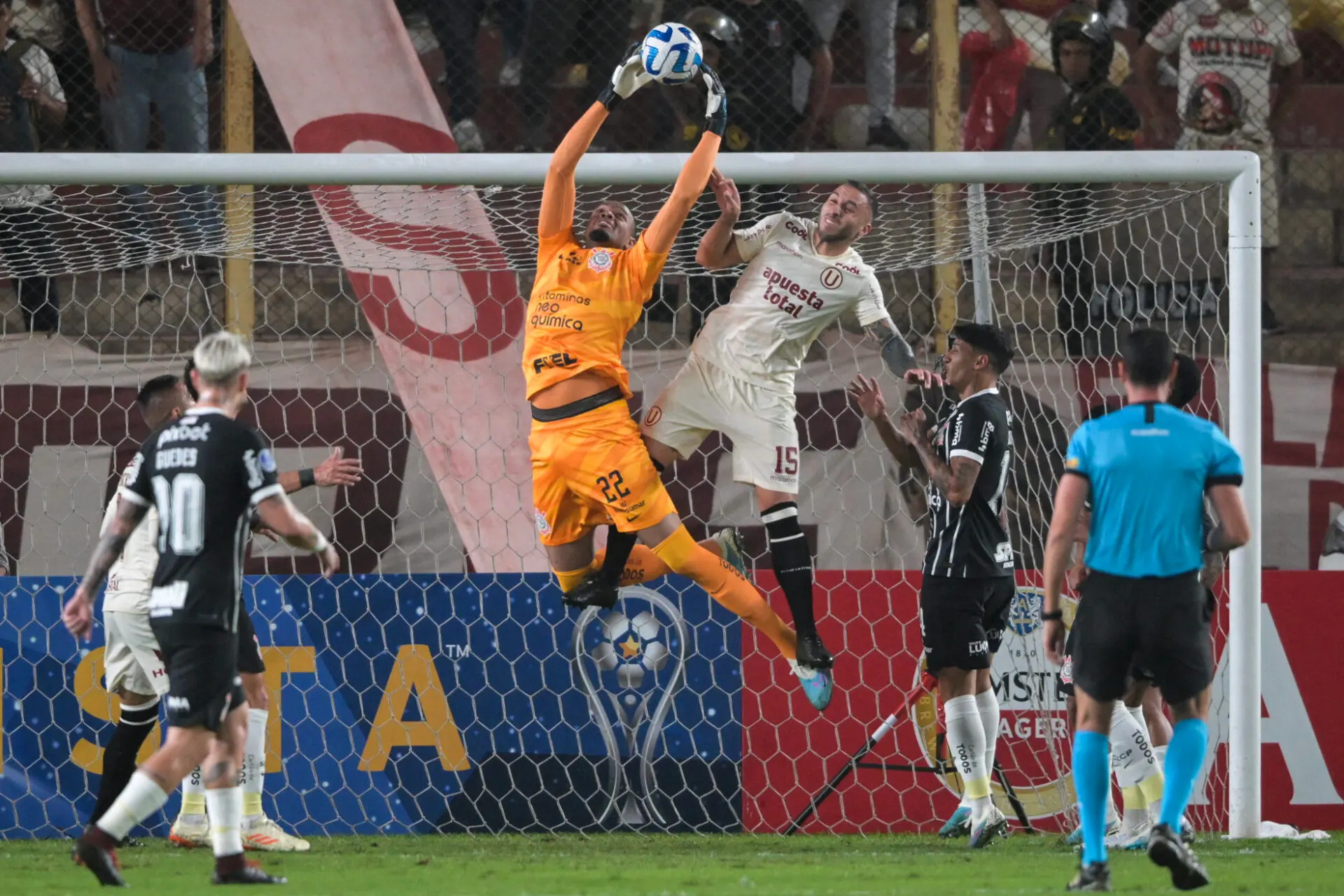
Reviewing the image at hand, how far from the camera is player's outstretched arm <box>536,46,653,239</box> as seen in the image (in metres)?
6.57

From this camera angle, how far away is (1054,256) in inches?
378

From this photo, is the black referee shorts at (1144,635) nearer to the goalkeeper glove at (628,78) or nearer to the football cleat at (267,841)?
the goalkeeper glove at (628,78)

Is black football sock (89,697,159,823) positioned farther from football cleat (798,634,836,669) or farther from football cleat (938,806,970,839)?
football cleat (938,806,970,839)

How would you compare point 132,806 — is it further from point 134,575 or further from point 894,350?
point 894,350

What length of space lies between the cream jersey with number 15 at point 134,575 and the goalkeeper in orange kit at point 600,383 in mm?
1695

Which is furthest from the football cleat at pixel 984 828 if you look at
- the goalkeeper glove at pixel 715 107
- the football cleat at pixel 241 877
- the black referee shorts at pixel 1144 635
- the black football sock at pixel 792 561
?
the goalkeeper glove at pixel 715 107

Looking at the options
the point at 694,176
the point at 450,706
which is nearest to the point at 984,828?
the point at 450,706

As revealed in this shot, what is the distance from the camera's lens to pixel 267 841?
7066 millimetres

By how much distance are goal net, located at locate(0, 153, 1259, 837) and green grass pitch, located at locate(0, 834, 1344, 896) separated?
0.47 metres

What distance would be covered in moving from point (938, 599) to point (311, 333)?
4464 millimetres

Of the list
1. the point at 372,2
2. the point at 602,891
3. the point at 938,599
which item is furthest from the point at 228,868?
the point at 372,2

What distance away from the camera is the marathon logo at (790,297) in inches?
279

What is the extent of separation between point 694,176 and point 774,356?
954 millimetres

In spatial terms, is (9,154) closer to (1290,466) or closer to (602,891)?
(602,891)
